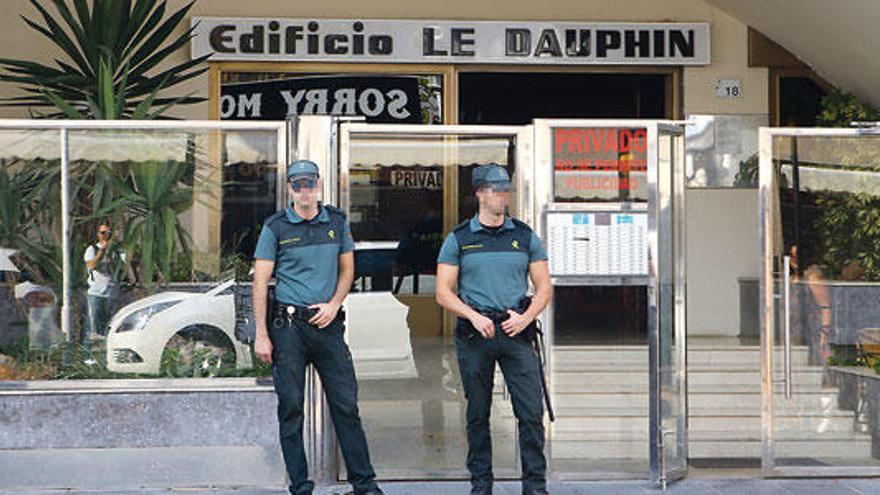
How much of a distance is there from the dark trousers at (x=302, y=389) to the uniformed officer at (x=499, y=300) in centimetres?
58

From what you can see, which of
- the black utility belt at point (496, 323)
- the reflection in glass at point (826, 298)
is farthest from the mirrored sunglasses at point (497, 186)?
the reflection in glass at point (826, 298)

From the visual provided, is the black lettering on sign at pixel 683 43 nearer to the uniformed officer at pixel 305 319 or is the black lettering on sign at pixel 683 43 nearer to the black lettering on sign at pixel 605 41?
the black lettering on sign at pixel 605 41

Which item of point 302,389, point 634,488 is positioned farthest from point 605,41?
point 302,389

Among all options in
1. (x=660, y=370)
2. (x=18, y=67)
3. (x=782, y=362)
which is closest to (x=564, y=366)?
(x=660, y=370)

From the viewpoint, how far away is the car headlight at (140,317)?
745cm

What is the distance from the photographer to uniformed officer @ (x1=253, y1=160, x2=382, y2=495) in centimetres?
665

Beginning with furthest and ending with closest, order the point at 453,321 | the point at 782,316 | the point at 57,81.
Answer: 1. the point at 57,81
2. the point at 782,316
3. the point at 453,321

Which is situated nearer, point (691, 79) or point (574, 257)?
point (574, 257)

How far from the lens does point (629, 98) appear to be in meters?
12.6

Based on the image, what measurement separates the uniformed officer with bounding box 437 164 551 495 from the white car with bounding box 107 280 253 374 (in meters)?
1.36

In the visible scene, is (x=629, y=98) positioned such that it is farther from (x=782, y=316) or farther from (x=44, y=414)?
(x=44, y=414)

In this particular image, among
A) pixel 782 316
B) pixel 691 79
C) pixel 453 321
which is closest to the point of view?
pixel 453 321

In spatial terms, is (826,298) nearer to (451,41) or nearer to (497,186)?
(497,186)

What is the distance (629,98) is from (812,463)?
5455mm
